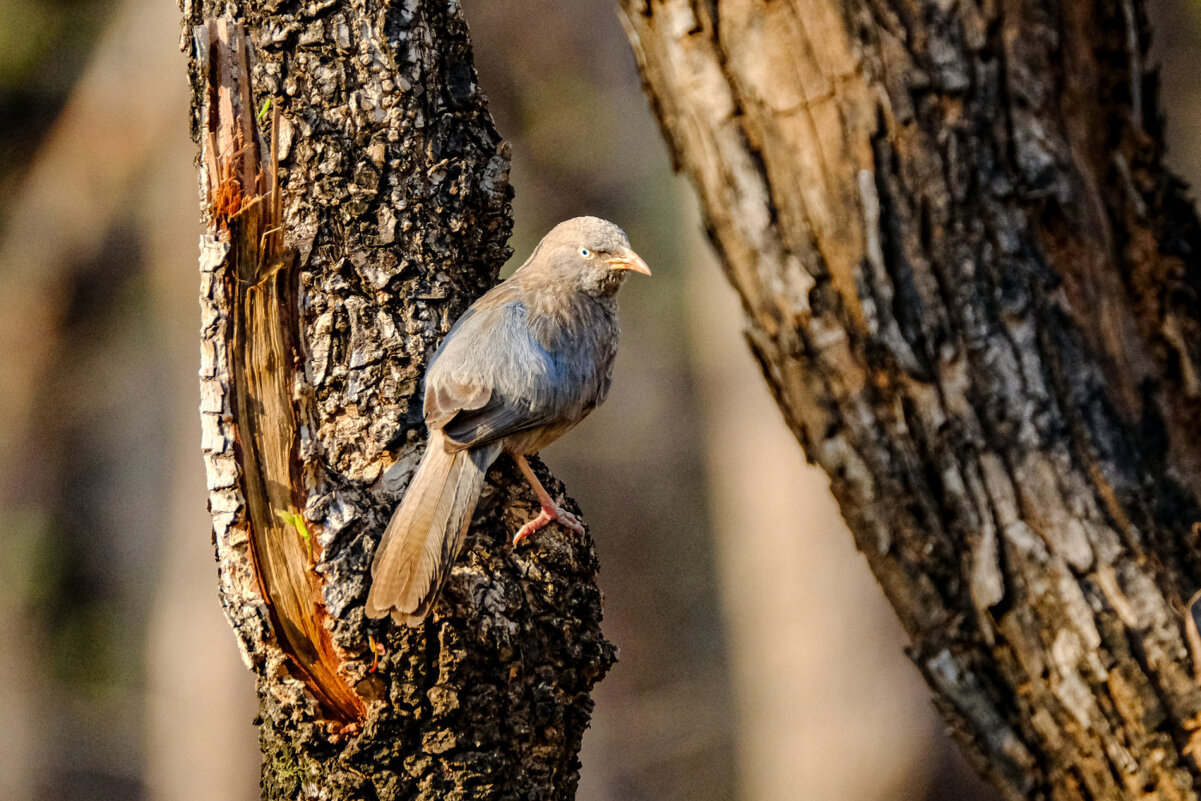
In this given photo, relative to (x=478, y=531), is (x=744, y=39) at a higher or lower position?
higher

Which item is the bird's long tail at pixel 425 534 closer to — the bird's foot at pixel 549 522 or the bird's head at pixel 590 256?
the bird's foot at pixel 549 522

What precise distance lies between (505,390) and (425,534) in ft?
2.26

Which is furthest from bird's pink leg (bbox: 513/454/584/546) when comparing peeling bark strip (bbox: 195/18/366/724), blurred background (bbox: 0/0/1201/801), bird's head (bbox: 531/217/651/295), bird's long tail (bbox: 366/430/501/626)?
blurred background (bbox: 0/0/1201/801)

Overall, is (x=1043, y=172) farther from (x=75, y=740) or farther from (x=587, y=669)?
(x=75, y=740)

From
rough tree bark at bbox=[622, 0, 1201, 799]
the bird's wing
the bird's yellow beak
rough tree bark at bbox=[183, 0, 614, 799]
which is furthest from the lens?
the bird's yellow beak

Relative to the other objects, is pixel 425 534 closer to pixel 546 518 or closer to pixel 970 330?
pixel 546 518

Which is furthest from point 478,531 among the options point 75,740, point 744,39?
point 75,740

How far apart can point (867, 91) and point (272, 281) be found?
1965mm

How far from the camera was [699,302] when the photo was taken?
1377cm

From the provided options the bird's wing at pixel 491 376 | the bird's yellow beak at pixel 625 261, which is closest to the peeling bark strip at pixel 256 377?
A: the bird's wing at pixel 491 376

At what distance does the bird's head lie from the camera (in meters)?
4.57

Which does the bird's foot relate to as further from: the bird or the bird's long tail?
the bird's long tail

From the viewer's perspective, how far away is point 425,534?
→ 3.43 meters

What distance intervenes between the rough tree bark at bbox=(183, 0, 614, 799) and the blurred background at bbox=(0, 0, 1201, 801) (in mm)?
7831
